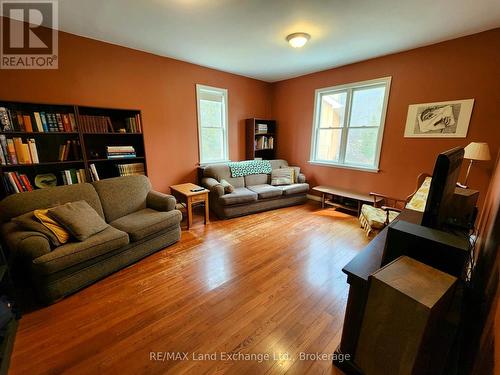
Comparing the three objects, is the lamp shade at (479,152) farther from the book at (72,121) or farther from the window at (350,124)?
the book at (72,121)

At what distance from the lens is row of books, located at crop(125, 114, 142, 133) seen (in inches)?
121

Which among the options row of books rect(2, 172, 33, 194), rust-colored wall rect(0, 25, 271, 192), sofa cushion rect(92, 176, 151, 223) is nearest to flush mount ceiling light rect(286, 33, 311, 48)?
rust-colored wall rect(0, 25, 271, 192)

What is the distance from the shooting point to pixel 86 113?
286 centimetres

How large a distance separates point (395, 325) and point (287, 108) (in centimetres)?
464

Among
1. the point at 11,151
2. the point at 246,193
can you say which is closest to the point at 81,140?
the point at 11,151

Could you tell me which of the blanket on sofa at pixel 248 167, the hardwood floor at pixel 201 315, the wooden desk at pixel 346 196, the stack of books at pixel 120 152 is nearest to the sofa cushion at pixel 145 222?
the hardwood floor at pixel 201 315

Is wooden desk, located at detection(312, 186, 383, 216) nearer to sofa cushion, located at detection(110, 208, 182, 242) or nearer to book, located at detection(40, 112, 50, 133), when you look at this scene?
sofa cushion, located at detection(110, 208, 182, 242)

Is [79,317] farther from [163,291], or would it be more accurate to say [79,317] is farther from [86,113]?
[86,113]

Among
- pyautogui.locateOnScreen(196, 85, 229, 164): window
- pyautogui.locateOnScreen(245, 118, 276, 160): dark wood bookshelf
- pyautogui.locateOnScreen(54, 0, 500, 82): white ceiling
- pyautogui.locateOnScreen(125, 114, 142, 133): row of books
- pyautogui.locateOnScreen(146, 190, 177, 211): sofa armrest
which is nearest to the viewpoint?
pyautogui.locateOnScreen(54, 0, 500, 82): white ceiling

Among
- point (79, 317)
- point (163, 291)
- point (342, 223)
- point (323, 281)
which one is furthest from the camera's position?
point (342, 223)

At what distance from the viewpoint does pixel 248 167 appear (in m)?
4.35

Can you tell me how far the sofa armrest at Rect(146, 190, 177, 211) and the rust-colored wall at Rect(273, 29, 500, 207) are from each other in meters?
3.09

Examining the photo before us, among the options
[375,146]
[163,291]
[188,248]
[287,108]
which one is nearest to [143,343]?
[163,291]

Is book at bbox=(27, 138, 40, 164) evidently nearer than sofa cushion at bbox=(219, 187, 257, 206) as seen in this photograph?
Yes
